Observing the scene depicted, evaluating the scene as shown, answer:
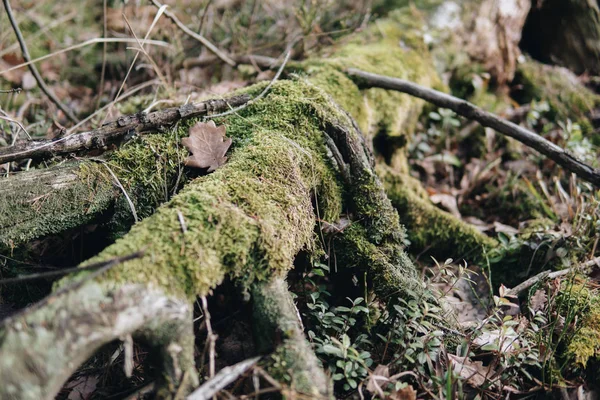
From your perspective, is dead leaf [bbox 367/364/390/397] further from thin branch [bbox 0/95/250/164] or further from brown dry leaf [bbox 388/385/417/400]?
thin branch [bbox 0/95/250/164]

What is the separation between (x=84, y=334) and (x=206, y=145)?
47.3 inches

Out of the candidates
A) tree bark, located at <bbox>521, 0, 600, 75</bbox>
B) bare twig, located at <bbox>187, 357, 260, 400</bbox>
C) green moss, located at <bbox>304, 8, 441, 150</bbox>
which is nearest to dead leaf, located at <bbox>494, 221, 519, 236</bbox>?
green moss, located at <bbox>304, 8, 441, 150</bbox>

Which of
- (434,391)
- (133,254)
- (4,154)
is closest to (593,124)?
(434,391)

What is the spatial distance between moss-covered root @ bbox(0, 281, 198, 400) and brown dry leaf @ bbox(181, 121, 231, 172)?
878 mm

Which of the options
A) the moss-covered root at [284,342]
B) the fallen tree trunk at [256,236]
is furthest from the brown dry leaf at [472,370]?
the moss-covered root at [284,342]

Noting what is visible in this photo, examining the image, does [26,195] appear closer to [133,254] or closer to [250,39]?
[133,254]

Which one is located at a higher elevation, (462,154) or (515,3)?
(515,3)

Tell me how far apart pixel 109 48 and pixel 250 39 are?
1801 mm

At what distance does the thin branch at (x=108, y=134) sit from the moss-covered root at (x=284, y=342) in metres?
1.11

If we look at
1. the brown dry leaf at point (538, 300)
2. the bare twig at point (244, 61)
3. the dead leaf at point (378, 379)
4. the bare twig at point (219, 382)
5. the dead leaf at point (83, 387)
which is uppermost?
the bare twig at point (244, 61)

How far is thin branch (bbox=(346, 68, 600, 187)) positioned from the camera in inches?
118

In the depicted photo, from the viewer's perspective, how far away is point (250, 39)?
14.6ft

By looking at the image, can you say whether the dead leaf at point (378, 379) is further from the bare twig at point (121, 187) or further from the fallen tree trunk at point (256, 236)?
the bare twig at point (121, 187)

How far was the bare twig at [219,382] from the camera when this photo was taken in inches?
60.6
